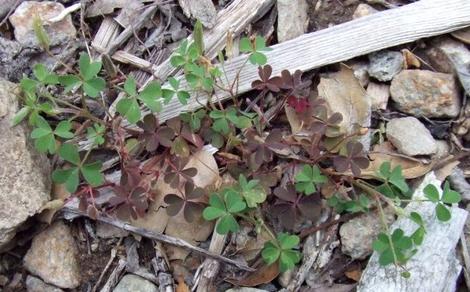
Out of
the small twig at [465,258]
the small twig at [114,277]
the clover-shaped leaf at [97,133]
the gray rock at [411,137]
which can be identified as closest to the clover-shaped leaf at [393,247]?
the small twig at [465,258]

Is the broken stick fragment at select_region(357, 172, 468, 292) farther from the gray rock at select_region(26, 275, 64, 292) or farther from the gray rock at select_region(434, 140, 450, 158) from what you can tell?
the gray rock at select_region(26, 275, 64, 292)

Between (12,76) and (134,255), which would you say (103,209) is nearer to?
(134,255)

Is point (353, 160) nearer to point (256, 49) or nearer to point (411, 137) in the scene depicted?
point (411, 137)

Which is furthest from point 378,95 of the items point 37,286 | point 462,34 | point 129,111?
point 37,286

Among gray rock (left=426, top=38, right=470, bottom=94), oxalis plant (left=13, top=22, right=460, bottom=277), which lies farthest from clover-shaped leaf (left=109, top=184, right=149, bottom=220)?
gray rock (left=426, top=38, right=470, bottom=94)

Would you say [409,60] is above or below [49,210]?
above

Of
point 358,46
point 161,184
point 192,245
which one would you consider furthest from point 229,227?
point 358,46
